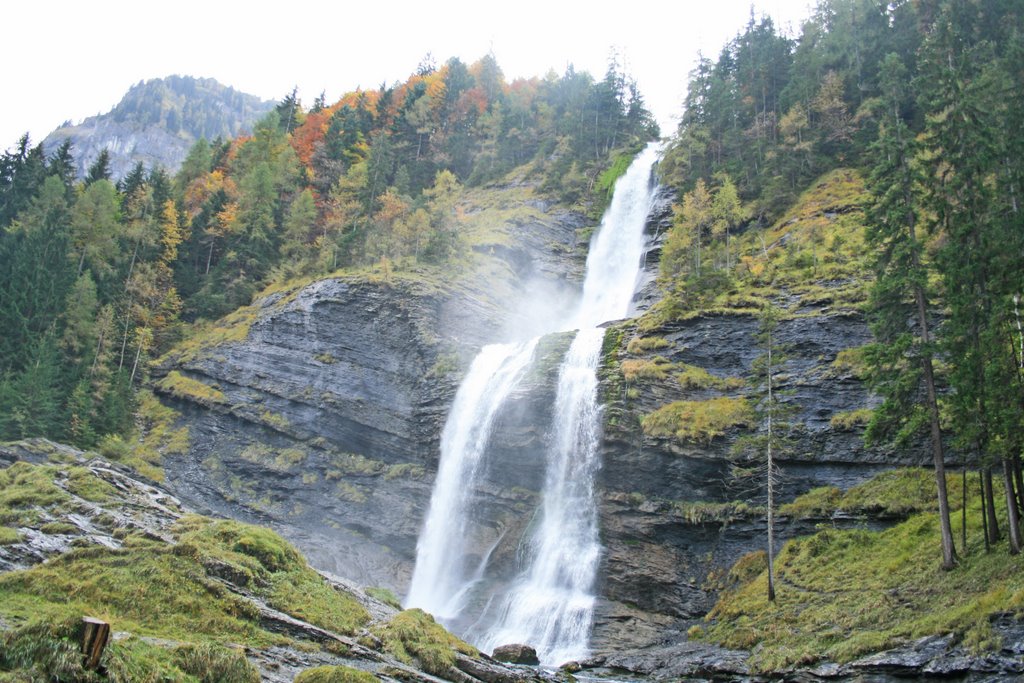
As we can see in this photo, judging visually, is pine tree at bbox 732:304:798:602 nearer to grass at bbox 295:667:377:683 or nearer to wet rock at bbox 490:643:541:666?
wet rock at bbox 490:643:541:666

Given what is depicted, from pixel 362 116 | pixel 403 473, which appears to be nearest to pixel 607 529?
pixel 403 473

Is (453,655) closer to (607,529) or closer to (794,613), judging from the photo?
(794,613)

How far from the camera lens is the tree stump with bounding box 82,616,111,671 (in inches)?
397

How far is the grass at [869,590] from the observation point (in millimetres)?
19312

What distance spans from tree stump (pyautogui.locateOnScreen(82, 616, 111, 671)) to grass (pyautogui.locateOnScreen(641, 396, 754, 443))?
27656mm

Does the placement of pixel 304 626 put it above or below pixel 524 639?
above

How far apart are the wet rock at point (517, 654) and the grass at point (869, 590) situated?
22.3 ft

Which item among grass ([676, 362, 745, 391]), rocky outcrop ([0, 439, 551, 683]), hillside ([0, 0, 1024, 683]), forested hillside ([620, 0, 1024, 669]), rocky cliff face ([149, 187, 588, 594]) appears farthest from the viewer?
rocky cliff face ([149, 187, 588, 594])

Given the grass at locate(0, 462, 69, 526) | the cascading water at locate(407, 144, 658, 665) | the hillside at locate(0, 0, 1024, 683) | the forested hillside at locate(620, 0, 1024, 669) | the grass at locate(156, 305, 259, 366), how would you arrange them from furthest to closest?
the grass at locate(156, 305, 259, 366) < the cascading water at locate(407, 144, 658, 665) < the hillside at locate(0, 0, 1024, 683) < the forested hillside at locate(620, 0, 1024, 669) < the grass at locate(0, 462, 69, 526)

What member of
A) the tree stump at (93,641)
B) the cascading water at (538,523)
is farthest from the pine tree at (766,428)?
the tree stump at (93,641)

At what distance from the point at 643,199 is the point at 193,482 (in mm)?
44344

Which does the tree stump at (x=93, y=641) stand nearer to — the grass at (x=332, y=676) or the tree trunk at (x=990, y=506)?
the grass at (x=332, y=676)

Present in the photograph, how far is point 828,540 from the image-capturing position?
95.3 ft

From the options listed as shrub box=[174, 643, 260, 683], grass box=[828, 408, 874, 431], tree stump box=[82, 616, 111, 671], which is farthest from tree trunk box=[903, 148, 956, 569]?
tree stump box=[82, 616, 111, 671]
